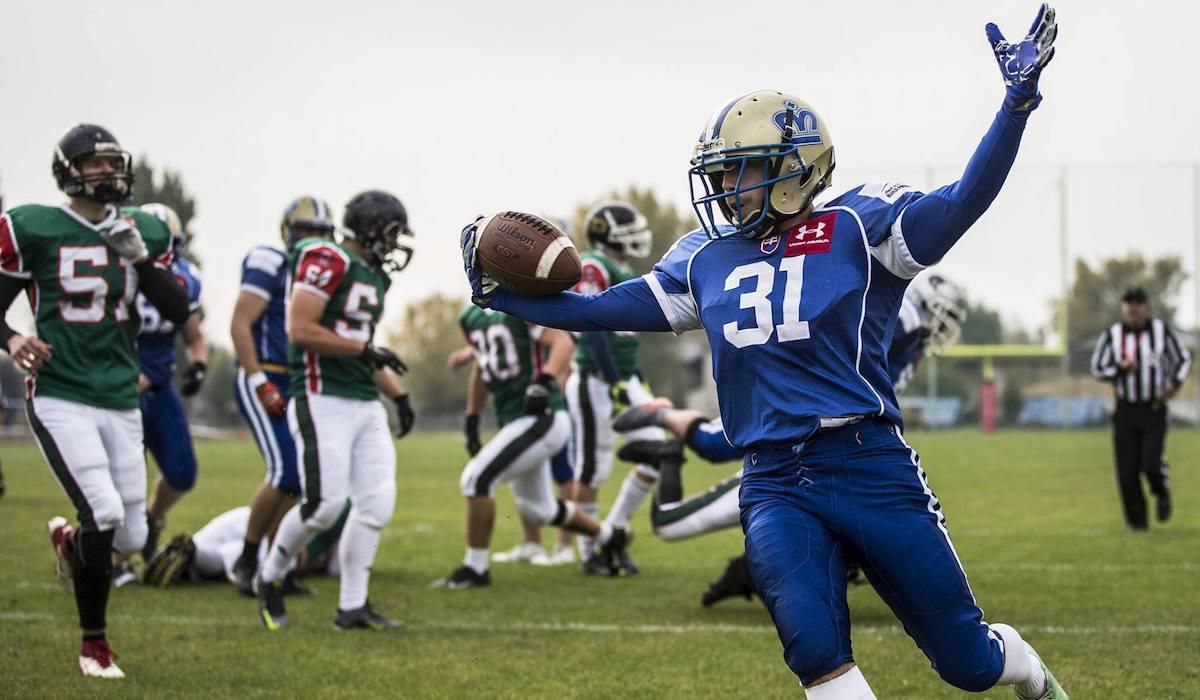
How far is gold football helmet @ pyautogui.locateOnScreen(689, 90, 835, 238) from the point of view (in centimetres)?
391

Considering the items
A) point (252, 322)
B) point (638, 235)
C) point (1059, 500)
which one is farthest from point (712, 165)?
point (1059, 500)

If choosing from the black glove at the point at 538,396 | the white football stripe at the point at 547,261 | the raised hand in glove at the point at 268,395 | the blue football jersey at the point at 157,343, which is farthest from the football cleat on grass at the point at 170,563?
the white football stripe at the point at 547,261

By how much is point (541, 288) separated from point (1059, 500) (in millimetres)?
11023

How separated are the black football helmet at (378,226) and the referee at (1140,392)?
6826mm

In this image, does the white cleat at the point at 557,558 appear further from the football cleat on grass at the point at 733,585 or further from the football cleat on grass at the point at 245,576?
the football cleat on grass at the point at 733,585

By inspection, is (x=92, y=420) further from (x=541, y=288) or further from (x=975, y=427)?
(x=975, y=427)

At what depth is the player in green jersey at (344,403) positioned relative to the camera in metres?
6.66

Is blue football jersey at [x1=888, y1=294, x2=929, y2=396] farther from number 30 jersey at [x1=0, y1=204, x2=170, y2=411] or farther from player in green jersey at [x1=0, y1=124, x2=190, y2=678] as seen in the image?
number 30 jersey at [x1=0, y1=204, x2=170, y2=411]

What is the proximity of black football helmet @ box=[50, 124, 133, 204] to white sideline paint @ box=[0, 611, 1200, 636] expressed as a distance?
7.09 feet

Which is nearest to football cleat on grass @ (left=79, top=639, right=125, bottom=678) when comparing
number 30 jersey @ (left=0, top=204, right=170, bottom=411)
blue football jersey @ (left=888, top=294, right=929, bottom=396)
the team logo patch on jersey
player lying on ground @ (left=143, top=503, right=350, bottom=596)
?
number 30 jersey @ (left=0, top=204, right=170, bottom=411)

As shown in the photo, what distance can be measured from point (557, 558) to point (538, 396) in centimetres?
204

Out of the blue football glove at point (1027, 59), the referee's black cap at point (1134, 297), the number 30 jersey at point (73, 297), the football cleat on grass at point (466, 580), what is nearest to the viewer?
the blue football glove at point (1027, 59)

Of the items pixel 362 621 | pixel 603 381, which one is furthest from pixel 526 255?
pixel 603 381

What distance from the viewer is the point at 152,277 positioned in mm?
5969
